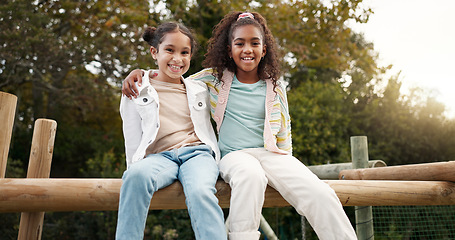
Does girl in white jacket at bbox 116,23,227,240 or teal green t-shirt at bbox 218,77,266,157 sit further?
teal green t-shirt at bbox 218,77,266,157

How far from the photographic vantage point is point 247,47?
264 centimetres

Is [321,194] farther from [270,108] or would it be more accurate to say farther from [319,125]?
[319,125]

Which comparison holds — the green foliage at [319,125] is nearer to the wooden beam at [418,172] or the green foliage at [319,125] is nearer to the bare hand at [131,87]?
the wooden beam at [418,172]

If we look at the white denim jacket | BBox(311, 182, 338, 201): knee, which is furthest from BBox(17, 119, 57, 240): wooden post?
BBox(311, 182, 338, 201): knee

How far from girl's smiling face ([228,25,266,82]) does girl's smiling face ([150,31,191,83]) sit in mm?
335

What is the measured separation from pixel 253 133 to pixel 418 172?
144cm

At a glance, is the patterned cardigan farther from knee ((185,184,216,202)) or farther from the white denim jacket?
knee ((185,184,216,202))

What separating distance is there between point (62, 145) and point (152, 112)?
8056 mm

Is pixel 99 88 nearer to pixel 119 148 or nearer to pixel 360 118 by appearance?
pixel 119 148

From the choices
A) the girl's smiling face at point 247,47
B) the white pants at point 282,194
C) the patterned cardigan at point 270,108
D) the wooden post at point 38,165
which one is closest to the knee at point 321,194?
the white pants at point 282,194

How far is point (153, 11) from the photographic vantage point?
7.37 metres

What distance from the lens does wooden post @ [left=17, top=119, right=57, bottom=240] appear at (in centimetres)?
251

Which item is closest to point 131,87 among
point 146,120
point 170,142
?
point 146,120

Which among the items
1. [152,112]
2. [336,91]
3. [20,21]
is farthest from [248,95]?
[336,91]
